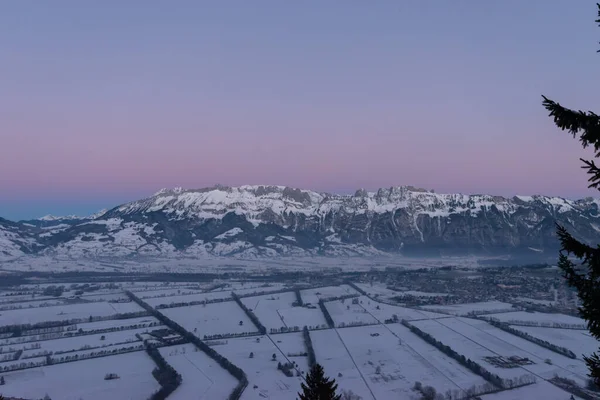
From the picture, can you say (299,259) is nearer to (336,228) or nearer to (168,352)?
(336,228)

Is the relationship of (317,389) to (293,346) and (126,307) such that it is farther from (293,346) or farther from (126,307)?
(126,307)

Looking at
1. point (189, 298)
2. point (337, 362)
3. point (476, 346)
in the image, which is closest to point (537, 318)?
point (476, 346)

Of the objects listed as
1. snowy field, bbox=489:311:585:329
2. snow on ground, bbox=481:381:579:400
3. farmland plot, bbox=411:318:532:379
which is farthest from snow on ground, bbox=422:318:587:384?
snowy field, bbox=489:311:585:329

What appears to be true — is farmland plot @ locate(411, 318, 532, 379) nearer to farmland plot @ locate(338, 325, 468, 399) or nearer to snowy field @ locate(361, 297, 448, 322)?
farmland plot @ locate(338, 325, 468, 399)

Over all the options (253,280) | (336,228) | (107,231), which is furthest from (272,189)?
(253,280)

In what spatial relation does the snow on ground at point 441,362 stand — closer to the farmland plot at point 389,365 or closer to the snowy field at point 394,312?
the farmland plot at point 389,365

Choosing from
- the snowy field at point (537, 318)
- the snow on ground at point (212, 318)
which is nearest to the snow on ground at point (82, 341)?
the snow on ground at point (212, 318)
